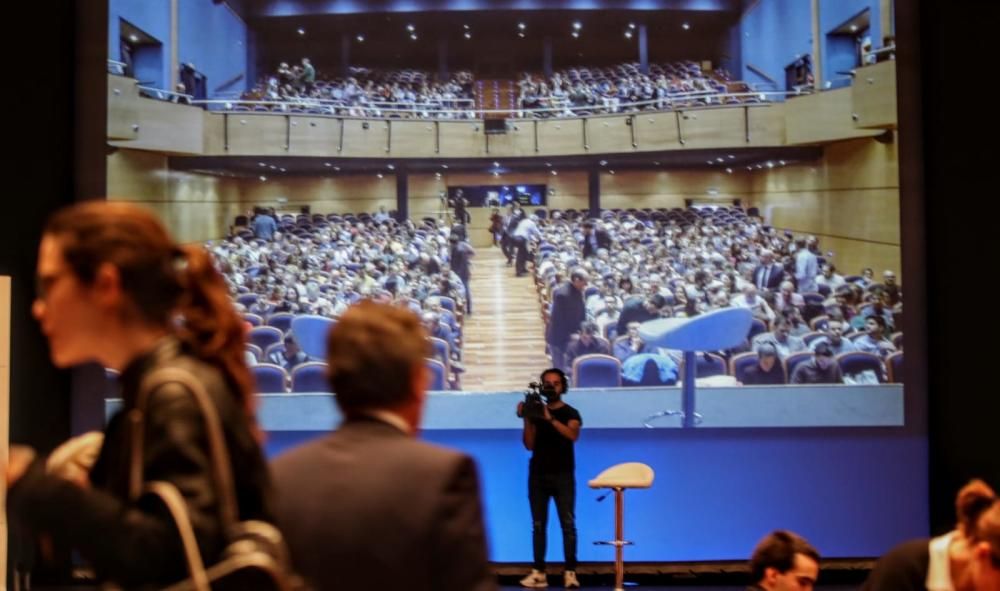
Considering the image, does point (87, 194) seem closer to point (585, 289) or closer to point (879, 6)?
point (585, 289)

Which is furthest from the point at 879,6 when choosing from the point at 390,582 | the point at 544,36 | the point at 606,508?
the point at 390,582

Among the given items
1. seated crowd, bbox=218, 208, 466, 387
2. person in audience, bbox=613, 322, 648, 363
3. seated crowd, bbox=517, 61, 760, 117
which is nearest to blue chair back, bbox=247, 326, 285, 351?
seated crowd, bbox=218, 208, 466, 387

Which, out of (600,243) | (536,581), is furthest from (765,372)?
(536,581)

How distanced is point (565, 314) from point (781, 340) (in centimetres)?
137

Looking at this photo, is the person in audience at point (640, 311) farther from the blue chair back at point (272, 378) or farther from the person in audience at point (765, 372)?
the blue chair back at point (272, 378)

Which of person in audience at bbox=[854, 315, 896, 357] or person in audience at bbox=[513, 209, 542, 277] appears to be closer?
person in audience at bbox=[854, 315, 896, 357]

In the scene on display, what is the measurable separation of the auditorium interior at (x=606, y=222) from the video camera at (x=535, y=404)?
0.53 meters

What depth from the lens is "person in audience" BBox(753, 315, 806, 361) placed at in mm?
7004

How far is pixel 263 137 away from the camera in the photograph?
7.44 metres

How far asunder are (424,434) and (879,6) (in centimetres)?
398

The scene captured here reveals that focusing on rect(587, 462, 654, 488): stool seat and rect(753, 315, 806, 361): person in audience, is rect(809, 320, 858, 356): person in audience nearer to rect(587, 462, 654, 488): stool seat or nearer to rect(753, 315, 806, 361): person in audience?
rect(753, 315, 806, 361): person in audience

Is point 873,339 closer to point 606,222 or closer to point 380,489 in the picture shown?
point 606,222

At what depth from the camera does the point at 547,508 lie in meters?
6.68

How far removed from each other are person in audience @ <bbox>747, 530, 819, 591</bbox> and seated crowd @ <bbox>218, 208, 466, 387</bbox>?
14.1 ft
